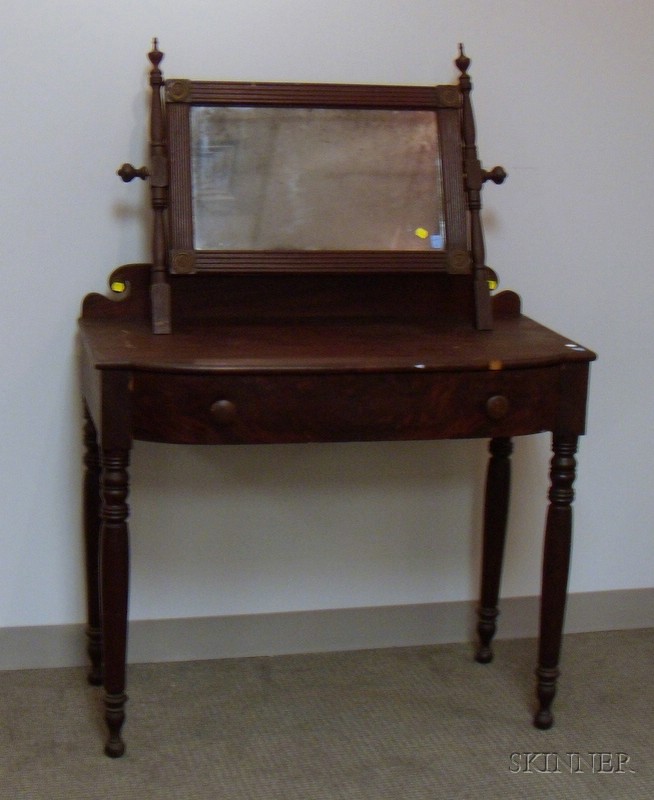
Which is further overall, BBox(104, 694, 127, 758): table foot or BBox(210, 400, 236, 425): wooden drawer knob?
BBox(104, 694, 127, 758): table foot

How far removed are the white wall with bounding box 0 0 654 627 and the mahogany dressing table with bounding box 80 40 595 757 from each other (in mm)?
106

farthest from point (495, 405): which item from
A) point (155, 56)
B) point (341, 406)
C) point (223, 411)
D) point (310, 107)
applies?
point (155, 56)

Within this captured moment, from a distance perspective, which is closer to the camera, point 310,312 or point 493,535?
point 310,312

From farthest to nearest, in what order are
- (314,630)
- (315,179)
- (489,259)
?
(314,630) → (489,259) → (315,179)

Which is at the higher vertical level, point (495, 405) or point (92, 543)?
point (495, 405)

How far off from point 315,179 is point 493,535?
35.1 inches

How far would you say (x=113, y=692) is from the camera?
211 centimetres

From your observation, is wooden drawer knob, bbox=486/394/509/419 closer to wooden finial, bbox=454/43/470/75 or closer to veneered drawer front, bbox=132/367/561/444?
veneered drawer front, bbox=132/367/561/444

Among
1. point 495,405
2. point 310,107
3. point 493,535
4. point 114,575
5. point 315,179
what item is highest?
point 310,107

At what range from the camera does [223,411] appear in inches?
76.3

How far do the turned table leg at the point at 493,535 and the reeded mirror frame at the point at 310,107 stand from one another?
451 millimetres

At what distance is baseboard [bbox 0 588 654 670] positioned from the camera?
8.19 feet

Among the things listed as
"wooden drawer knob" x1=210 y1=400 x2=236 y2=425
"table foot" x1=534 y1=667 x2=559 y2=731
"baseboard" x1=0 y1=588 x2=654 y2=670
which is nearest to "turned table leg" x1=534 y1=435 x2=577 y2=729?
"table foot" x1=534 y1=667 x2=559 y2=731

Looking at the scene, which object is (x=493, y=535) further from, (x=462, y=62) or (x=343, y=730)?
(x=462, y=62)
